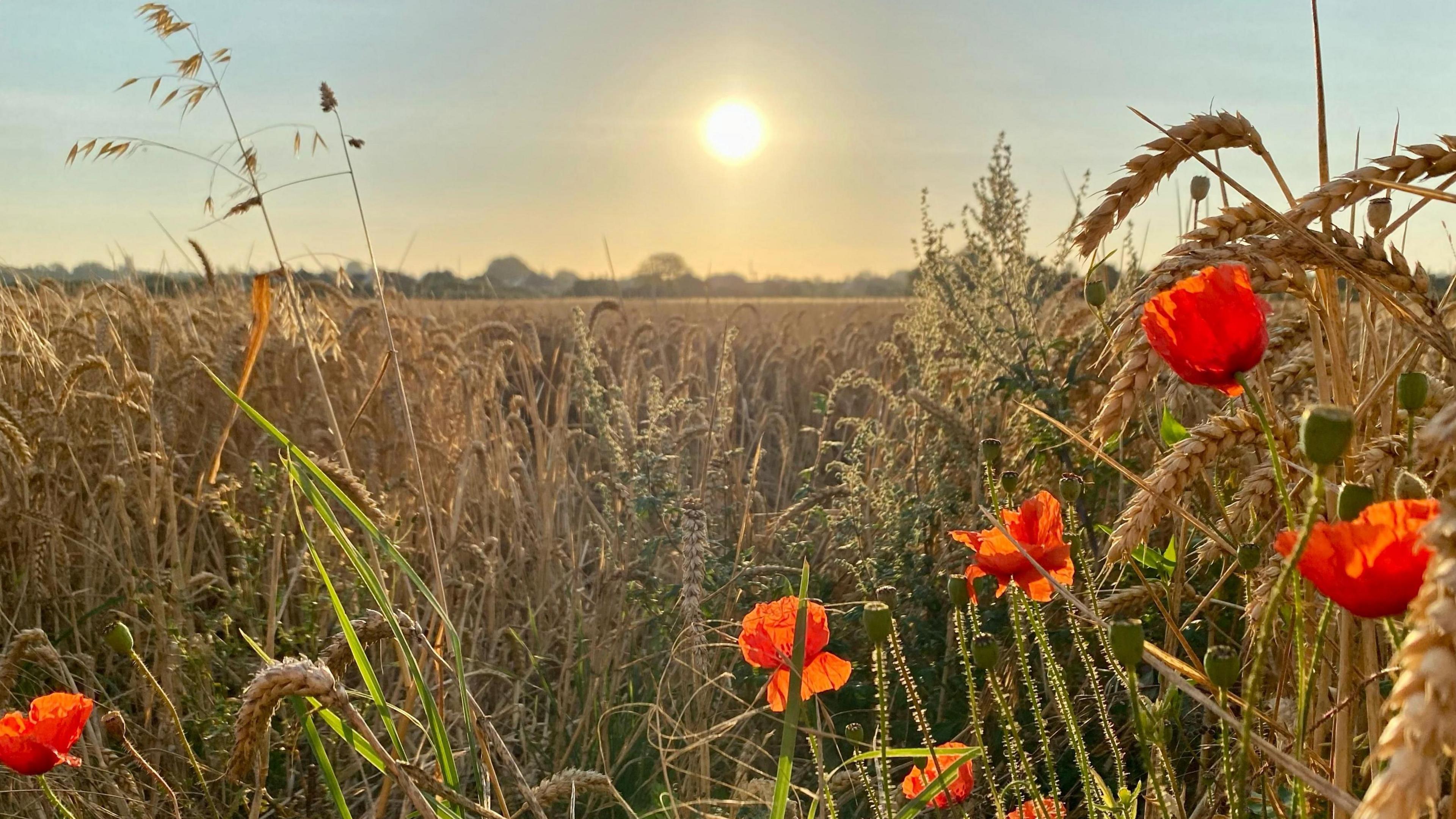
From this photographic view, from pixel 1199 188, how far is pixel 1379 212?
0.80 m

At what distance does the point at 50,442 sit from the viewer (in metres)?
2.60

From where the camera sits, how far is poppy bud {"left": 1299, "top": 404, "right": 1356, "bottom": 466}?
1.92ft

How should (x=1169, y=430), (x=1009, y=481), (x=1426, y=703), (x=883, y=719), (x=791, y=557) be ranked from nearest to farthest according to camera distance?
(x=1426, y=703)
(x=883, y=719)
(x=1009, y=481)
(x=1169, y=430)
(x=791, y=557)

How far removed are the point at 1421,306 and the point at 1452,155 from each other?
120 mm

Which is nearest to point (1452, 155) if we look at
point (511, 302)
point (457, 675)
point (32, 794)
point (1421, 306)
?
point (1421, 306)

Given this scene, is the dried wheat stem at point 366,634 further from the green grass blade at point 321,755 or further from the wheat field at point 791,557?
the green grass blade at point 321,755

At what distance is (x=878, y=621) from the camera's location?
30.6 inches

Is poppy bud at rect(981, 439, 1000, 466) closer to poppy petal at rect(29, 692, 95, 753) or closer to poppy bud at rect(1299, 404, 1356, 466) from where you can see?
poppy bud at rect(1299, 404, 1356, 466)

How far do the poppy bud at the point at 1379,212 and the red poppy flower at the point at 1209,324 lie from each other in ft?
1.67

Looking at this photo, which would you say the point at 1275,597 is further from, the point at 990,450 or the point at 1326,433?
the point at 990,450

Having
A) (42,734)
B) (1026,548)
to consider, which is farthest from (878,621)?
(42,734)

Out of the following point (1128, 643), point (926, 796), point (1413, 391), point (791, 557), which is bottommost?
point (791, 557)

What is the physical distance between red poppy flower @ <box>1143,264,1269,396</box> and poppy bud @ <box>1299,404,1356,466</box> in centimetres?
22

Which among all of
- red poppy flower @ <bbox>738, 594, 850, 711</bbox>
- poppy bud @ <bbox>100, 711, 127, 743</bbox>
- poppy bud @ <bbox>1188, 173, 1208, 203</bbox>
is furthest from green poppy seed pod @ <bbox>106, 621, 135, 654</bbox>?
poppy bud @ <bbox>1188, 173, 1208, 203</bbox>
